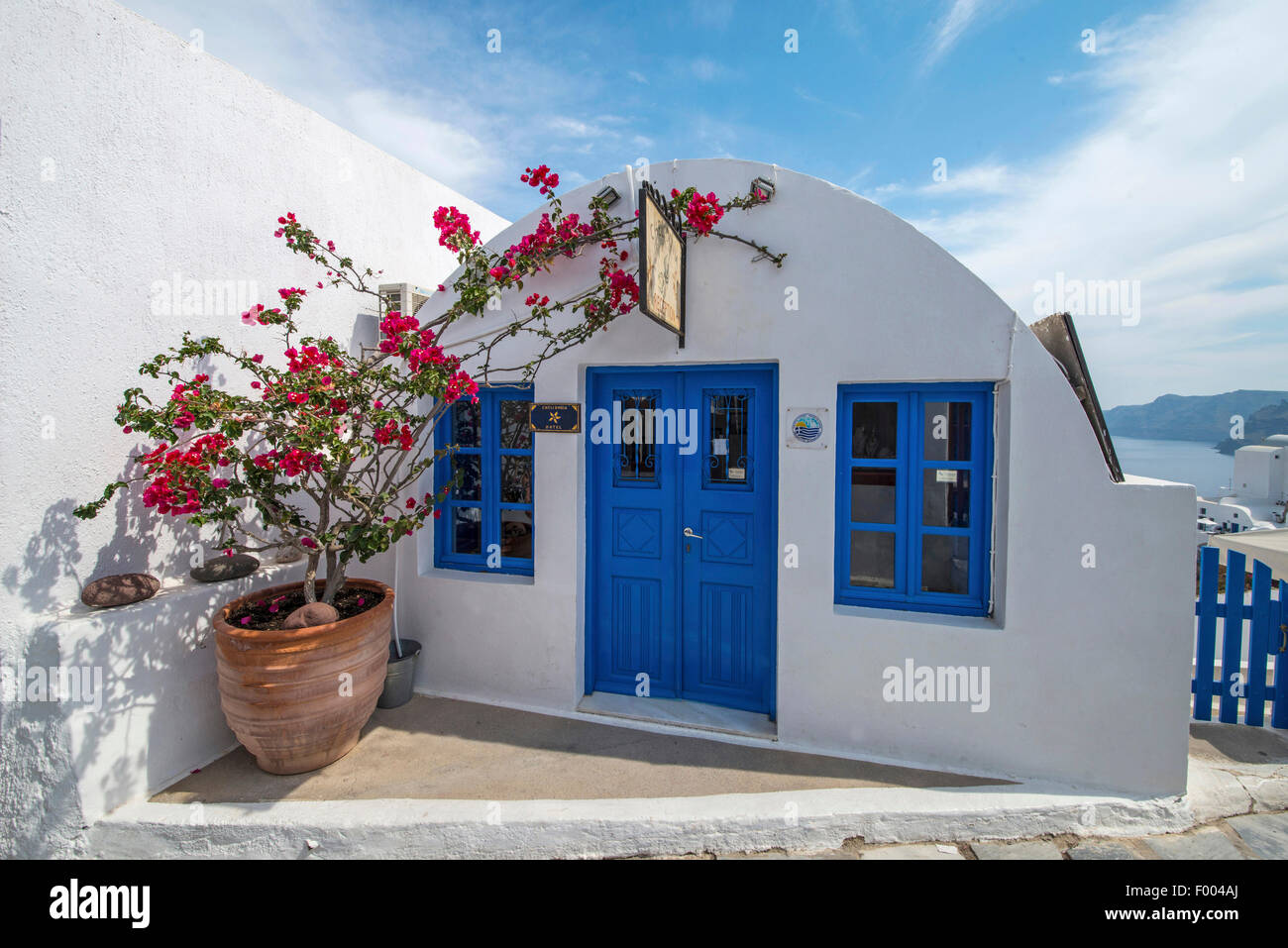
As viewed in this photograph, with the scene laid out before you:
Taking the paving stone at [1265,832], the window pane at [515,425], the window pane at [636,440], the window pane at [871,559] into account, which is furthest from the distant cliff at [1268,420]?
the window pane at [515,425]

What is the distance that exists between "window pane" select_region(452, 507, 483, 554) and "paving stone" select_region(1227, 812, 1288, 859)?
498cm

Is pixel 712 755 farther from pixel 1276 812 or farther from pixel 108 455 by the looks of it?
pixel 108 455

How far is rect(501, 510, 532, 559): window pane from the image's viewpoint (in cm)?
465

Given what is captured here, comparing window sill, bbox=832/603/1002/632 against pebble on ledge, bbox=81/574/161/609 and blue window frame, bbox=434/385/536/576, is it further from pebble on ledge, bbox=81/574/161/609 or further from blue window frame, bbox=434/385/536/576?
pebble on ledge, bbox=81/574/161/609

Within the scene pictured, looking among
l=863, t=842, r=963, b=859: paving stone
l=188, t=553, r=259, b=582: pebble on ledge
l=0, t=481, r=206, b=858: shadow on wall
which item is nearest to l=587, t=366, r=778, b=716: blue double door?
l=863, t=842, r=963, b=859: paving stone

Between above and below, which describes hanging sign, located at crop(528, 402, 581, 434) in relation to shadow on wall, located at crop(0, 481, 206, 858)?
above

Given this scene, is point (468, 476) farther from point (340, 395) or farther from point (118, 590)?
point (118, 590)

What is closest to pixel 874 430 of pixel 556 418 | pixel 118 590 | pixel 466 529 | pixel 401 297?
pixel 556 418

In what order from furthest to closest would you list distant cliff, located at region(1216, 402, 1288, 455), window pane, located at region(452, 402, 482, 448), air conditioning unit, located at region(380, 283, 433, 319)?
distant cliff, located at region(1216, 402, 1288, 455) < air conditioning unit, located at region(380, 283, 433, 319) < window pane, located at region(452, 402, 482, 448)

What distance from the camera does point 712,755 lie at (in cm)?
378

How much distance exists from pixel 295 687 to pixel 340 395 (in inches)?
66.8

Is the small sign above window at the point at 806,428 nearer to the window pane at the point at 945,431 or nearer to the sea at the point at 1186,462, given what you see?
the window pane at the point at 945,431

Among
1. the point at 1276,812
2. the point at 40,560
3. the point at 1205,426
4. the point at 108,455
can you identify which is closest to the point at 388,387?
the point at 108,455

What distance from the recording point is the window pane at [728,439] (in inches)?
165
